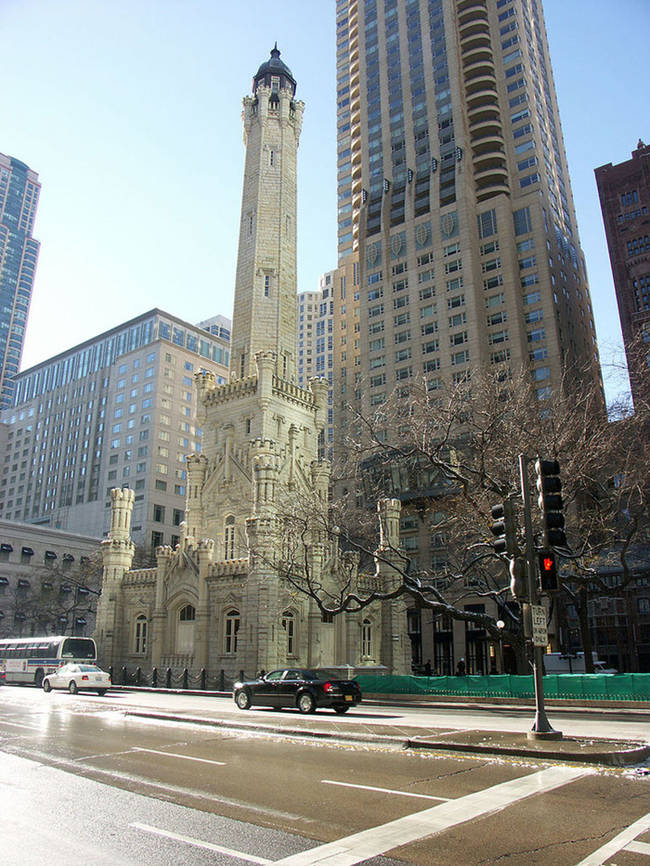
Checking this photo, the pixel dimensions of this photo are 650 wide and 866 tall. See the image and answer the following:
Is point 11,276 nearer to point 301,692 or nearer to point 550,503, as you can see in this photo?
point 301,692

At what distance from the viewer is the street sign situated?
537 inches

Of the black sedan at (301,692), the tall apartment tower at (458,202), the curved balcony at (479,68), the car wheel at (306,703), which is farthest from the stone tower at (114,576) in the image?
the curved balcony at (479,68)

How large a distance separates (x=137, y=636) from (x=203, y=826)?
36.0 m

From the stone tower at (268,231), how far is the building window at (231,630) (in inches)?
649

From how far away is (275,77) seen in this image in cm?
5372

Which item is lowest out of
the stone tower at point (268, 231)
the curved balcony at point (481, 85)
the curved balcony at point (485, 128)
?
the stone tower at point (268, 231)

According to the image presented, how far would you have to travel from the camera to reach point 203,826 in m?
7.14

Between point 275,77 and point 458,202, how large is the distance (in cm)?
3151

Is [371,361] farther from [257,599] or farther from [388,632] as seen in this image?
[257,599]

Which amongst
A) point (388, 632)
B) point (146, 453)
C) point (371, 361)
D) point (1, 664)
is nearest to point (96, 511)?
point (146, 453)

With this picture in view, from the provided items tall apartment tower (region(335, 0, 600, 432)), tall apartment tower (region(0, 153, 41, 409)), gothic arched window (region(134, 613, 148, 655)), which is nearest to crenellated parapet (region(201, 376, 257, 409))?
gothic arched window (region(134, 613, 148, 655))

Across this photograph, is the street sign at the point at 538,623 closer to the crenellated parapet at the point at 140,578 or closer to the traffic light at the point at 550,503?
the traffic light at the point at 550,503

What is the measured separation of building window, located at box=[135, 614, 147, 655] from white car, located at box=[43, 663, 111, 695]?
753cm

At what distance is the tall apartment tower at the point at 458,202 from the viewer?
73438mm
